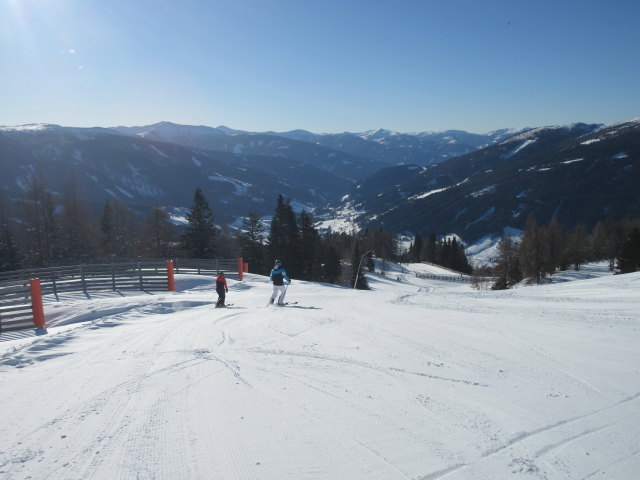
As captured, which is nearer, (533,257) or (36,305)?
(36,305)

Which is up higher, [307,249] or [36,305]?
[307,249]

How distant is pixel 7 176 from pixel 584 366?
24797cm

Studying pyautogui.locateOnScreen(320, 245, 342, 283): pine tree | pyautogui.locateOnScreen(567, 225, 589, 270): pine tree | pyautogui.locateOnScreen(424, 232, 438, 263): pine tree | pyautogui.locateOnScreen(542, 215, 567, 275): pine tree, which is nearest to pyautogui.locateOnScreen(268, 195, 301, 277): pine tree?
pyautogui.locateOnScreen(320, 245, 342, 283): pine tree

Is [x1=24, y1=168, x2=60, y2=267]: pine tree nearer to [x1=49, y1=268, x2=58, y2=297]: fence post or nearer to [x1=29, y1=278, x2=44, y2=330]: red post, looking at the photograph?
[x1=49, y1=268, x2=58, y2=297]: fence post

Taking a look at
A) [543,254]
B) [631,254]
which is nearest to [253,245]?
[543,254]

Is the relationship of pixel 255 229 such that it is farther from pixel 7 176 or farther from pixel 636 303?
pixel 7 176

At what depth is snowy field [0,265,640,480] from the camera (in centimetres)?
364

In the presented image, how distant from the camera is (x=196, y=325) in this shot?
33.9ft

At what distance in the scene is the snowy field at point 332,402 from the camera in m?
3.64

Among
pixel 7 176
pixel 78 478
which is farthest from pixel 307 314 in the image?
pixel 7 176

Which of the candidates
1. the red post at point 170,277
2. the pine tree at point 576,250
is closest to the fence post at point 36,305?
the red post at point 170,277

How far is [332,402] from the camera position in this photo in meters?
4.91

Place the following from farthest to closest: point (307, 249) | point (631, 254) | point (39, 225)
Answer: point (307, 249)
point (631, 254)
point (39, 225)

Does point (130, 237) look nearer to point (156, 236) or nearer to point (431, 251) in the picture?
point (156, 236)
